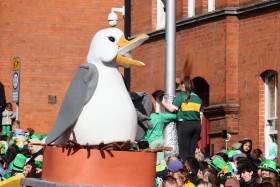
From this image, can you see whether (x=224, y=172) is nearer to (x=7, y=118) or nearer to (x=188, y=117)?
(x=188, y=117)

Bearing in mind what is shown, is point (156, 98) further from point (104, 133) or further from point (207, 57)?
point (104, 133)

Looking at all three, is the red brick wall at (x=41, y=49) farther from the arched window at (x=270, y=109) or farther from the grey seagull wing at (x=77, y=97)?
the grey seagull wing at (x=77, y=97)

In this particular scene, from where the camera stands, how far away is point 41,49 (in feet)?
104

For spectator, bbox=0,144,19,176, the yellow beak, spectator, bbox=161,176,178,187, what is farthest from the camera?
spectator, bbox=0,144,19,176

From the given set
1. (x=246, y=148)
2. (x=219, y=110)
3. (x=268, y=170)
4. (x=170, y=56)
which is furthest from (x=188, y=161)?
(x=219, y=110)

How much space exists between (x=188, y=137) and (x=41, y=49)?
15772mm

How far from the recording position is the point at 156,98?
82.9 ft

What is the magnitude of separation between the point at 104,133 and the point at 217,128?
12989mm

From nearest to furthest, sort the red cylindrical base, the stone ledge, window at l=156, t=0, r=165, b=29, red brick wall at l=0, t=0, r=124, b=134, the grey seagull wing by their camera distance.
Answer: the red cylindrical base
the grey seagull wing
the stone ledge
window at l=156, t=0, r=165, b=29
red brick wall at l=0, t=0, r=124, b=134

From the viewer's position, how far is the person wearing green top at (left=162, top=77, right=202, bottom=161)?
16.5m

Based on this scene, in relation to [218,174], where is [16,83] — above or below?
above

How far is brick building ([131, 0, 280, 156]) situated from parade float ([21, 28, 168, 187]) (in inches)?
449

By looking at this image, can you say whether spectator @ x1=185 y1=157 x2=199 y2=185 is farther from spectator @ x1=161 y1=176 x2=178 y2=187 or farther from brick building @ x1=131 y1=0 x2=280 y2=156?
brick building @ x1=131 y1=0 x2=280 y2=156

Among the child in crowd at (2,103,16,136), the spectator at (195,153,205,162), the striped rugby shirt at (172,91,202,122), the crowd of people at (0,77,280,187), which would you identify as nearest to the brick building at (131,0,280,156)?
the crowd of people at (0,77,280,187)
